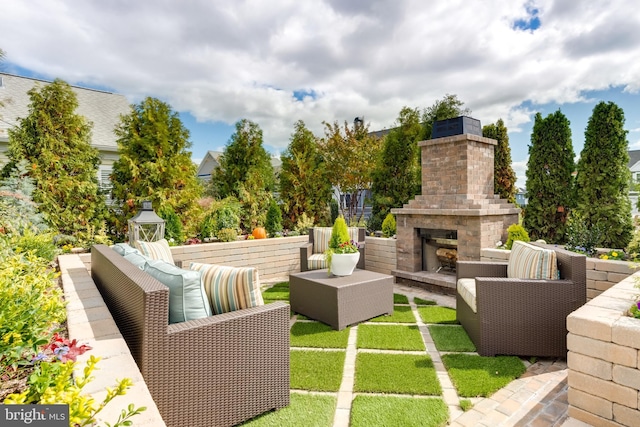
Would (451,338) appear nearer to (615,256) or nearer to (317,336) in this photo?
(317,336)

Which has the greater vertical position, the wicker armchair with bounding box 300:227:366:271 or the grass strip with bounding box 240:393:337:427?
the wicker armchair with bounding box 300:227:366:271

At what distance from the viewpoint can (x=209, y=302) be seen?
2465 millimetres

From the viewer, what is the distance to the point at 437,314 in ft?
15.0

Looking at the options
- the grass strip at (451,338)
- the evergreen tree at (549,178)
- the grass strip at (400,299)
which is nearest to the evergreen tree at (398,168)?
the evergreen tree at (549,178)

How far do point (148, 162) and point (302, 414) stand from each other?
6266mm

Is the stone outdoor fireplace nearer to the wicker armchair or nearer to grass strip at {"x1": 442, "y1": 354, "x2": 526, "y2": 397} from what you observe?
the wicker armchair

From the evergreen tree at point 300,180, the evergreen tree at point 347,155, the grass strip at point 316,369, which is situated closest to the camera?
the grass strip at point 316,369

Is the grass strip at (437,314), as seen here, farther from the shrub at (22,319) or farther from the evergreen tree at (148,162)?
the evergreen tree at (148,162)

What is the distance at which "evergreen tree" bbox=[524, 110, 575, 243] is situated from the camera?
5.95 m

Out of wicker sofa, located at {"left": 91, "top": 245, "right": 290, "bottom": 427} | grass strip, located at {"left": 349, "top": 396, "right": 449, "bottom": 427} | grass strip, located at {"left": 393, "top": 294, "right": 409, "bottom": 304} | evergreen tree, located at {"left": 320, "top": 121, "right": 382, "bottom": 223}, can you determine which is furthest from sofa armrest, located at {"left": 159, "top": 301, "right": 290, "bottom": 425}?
evergreen tree, located at {"left": 320, "top": 121, "right": 382, "bottom": 223}

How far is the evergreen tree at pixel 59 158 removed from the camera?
630 cm

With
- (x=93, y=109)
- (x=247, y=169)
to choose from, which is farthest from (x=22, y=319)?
(x=93, y=109)

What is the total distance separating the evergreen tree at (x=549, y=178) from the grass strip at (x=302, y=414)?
5.42 m

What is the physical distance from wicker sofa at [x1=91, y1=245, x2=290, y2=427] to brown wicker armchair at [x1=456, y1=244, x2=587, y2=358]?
1971 millimetres
